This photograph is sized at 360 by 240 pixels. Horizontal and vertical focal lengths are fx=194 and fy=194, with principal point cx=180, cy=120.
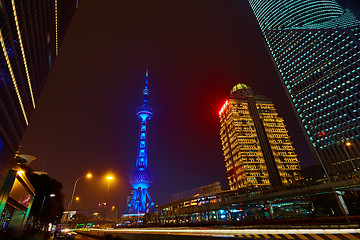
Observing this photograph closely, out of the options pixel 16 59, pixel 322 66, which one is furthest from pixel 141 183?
pixel 322 66

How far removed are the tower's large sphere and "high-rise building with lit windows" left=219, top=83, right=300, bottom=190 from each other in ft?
163

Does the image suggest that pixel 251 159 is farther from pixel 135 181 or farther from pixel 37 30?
pixel 37 30

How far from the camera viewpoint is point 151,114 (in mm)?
143500

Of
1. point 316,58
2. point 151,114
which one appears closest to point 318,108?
point 316,58

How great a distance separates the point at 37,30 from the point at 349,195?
2839 inches

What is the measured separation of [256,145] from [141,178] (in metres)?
70.4

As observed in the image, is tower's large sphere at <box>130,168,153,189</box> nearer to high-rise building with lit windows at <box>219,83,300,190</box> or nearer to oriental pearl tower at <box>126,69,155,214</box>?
oriental pearl tower at <box>126,69,155,214</box>

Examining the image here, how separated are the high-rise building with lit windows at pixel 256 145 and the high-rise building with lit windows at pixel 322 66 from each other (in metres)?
13.5

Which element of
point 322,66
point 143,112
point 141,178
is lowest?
point 141,178

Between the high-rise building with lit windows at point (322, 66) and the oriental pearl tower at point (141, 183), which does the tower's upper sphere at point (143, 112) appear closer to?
the oriental pearl tower at point (141, 183)

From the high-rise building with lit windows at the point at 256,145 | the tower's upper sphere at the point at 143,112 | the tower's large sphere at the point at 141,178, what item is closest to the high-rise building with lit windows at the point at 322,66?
the high-rise building with lit windows at the point at 256,145

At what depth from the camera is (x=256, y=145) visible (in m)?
106

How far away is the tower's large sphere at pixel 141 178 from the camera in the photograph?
11927 cm

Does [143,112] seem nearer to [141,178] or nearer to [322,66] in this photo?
[141,178]
